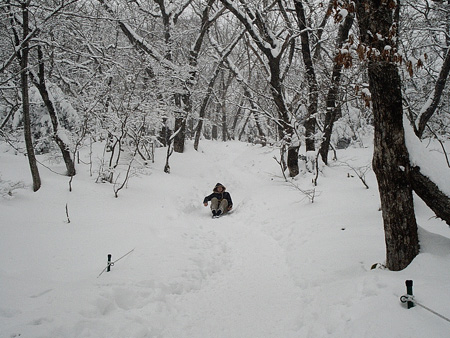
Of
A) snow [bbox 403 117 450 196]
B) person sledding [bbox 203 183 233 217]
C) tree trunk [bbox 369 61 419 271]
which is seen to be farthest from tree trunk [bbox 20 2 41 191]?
snow [bbox 403 117 450 196]

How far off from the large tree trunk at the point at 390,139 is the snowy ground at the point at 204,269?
0.26 metres

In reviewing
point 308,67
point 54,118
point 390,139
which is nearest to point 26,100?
point 54,118

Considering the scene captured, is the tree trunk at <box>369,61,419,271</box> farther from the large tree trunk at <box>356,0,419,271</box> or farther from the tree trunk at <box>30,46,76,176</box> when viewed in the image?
the tree trunk at <box>30,46,76,176</box>

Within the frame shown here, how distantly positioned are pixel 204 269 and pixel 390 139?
331 centimetres

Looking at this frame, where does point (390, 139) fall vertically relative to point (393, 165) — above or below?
above

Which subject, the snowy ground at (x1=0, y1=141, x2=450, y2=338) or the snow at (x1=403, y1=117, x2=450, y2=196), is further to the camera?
the snow at (x1=403, y1=117, x2=450, y2=196)

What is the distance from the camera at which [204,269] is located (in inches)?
173

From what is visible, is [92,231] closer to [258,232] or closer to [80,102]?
[258,232]

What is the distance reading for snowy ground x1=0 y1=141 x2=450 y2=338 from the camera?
8.45 feet

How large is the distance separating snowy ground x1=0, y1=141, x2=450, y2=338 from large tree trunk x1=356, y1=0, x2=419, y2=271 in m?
0.26

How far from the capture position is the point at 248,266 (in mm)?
4629

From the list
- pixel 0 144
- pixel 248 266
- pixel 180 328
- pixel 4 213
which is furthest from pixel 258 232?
pixel 0 144

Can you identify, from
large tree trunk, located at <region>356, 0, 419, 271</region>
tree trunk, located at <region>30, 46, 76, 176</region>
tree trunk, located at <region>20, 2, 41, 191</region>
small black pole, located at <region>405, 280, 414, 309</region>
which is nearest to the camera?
small black pole, located at <region>405, 280, 414, 309</region>

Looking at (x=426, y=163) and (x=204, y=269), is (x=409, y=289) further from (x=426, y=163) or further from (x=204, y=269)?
(x=204, y=269)
